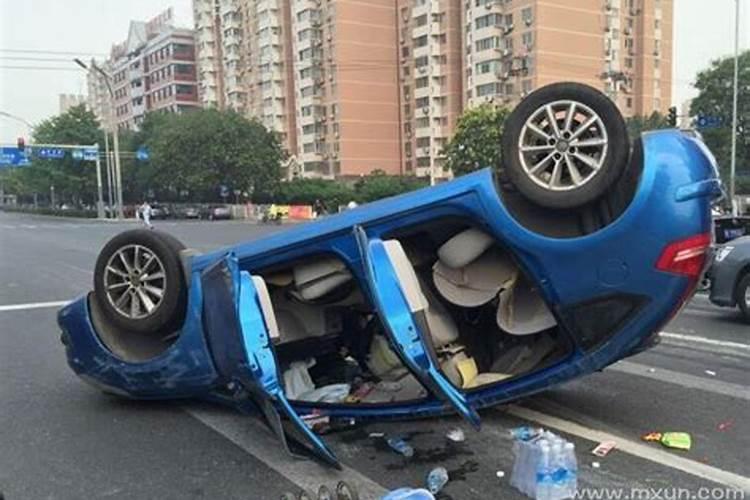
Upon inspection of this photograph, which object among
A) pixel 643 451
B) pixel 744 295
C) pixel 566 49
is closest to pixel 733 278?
pixel 744 295

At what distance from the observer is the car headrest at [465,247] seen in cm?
395

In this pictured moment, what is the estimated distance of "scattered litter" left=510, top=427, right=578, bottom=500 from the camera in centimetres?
328

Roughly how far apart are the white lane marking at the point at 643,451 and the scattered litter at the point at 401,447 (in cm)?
90

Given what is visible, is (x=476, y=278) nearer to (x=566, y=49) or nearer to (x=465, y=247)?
(x=465, y=247)

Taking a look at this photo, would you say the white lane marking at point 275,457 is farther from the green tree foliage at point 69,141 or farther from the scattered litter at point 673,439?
the green tree foliage at point 69,141

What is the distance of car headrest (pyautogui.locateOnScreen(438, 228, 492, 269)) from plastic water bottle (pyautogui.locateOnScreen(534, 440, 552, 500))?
1146 mm

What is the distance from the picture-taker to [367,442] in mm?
4102

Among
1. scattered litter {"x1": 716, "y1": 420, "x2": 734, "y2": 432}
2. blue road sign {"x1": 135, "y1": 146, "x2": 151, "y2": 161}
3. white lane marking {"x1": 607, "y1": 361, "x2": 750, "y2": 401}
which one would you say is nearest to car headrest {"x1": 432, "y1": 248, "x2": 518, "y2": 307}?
scattered litter {"x1": 716, "y1": 420, "x2": 734, "y2": 432}

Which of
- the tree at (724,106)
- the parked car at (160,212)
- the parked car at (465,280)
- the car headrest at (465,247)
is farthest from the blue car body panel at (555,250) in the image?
the parked car at (160,212)

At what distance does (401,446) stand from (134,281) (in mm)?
2081

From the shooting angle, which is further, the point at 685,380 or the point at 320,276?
the point at 685,380

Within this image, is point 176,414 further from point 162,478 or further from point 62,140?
point 62,140

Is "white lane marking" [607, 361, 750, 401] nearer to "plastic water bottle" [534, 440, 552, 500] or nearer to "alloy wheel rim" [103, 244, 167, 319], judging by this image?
"plastic water bottle" [534, 440, 552, 500]

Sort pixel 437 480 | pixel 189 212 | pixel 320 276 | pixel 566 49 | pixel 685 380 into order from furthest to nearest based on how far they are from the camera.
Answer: pixel 566 49, pixel 189 212, pixel 685 380, pixel 320 276, pixel 437 480
